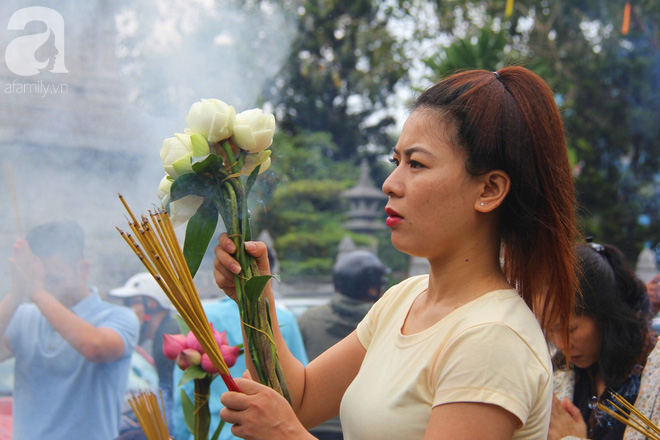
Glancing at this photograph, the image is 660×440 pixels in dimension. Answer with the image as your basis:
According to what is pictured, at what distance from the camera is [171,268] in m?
1.08

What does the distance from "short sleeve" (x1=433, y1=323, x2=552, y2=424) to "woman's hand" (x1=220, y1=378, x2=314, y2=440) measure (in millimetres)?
251

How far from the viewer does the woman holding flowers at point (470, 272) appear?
0.99 metres

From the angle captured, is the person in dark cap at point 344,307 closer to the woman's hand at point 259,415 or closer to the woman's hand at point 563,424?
the woman's hand at point 563,424

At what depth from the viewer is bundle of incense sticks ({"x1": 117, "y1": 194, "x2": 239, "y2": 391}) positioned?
1049 millimetres

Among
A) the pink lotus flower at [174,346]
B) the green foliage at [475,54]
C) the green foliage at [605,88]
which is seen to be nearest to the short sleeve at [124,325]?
the pink lotus flower at [174,346]

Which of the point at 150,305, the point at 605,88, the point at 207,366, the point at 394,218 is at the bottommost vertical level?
the point at 150,305

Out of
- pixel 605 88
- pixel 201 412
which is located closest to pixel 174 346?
pixel 201 412

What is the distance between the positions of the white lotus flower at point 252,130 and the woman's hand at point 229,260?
0.57ft

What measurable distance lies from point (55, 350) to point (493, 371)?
2.21 metres

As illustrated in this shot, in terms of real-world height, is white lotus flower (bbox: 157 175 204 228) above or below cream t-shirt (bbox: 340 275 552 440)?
above

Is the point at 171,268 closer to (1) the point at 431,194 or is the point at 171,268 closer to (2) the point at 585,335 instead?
(1) the point at 431,194

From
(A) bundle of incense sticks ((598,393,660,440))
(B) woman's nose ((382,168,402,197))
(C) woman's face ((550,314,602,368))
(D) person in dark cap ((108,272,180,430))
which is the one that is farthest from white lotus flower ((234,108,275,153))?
(D) person in dark cap ((108,272,180,430))

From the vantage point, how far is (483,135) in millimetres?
1092

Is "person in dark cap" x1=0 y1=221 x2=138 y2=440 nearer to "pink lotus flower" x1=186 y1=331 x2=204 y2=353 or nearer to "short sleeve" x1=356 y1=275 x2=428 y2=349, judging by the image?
"pink lotus flower" x1=186 y1=331 x2=204 y2=353
